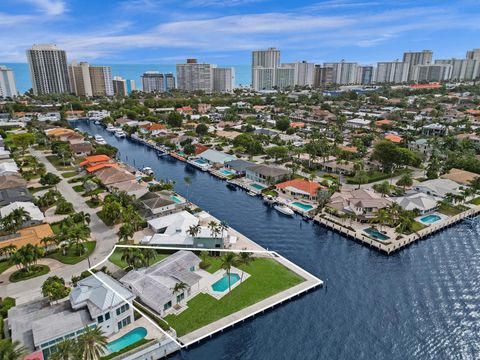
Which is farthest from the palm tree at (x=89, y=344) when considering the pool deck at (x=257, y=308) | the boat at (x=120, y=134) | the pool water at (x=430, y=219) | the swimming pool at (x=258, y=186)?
the boat at (x=120, y=134)

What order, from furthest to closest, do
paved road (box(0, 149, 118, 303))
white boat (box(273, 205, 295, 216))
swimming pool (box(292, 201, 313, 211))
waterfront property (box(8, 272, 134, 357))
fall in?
swimming pool (box(292, 201, 313, 211)) → white boat (box(273, 205, 295, 216)) → paved road (box(0, 149, 118, 303)) → waterfront property (box(8, 272, 134, 357))

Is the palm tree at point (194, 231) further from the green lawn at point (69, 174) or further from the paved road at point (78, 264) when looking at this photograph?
the green lawn at point (69, 174)

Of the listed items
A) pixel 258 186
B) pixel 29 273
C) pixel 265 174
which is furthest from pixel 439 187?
pixel 29 273

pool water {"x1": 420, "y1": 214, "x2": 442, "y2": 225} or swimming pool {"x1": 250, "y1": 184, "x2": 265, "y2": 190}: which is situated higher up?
swimming pool {"x1": 250, "y1": 184, "x2": 265, "y2": 190}

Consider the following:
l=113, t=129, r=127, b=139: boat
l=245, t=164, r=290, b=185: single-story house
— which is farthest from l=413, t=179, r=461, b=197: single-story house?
l=113, t=129, r=127, b=139: boat

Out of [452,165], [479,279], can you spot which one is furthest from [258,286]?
Answer: [452,165]

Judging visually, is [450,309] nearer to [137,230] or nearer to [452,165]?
[137,230]

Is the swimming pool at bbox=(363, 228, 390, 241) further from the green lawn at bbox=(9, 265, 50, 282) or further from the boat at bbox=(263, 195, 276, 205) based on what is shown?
the green lawn at bbox=(9, 265, 50, 282)
